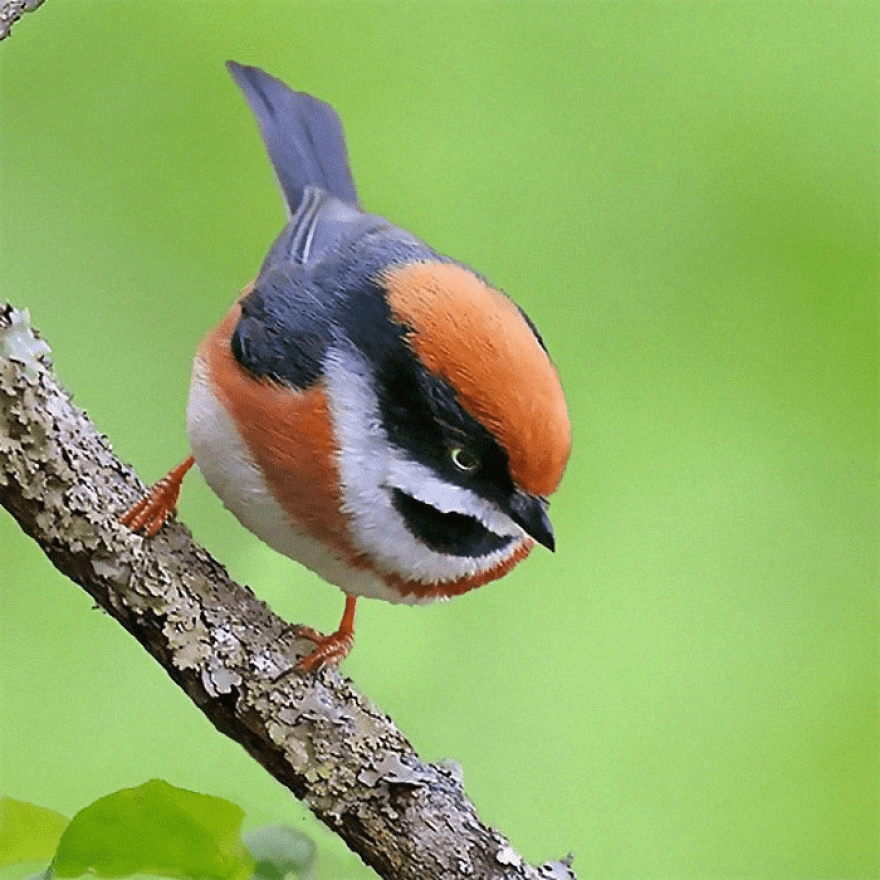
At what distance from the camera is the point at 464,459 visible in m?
1.29

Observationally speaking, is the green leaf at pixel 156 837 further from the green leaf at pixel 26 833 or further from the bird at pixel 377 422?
the bird at pixel 377 422

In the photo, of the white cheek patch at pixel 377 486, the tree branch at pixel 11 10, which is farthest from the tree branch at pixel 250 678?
the tree branch at pixel 11 10

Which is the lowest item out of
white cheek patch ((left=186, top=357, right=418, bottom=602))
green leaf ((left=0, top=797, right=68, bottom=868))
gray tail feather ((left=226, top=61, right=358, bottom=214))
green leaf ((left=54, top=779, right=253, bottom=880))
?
green leaf ((left=0, top=797, right=68, bottom=868))

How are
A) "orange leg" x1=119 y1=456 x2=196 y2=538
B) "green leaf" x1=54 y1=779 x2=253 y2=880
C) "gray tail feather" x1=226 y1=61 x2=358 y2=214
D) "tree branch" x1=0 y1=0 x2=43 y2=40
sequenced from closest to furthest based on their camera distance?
"green leaf" x1=54 y1=779 x2=253 y2=880
"tree branch" x1=0 y1=0 x2=43 y2=40
"orange leg" x1=119 y1=456 x2=196 y2=538
"gray tail feather" x1=226 y1=61 x2=358 y2=214

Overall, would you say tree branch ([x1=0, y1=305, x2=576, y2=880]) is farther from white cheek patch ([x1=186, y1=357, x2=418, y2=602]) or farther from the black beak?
the black beak

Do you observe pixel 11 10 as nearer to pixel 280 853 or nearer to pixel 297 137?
pixel 297 137

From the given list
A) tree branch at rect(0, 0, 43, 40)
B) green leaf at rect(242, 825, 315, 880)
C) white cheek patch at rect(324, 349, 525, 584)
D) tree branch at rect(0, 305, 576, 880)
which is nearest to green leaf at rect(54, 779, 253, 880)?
green leaf at rect(242, 825, 315, 880)

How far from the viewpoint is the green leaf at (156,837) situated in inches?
37.7

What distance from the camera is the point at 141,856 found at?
97 cm

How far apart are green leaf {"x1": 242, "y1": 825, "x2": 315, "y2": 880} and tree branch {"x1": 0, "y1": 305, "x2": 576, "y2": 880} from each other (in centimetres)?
25

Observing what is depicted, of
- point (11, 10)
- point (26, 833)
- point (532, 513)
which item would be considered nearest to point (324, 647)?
point (532, 513)

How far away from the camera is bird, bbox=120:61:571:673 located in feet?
4.04

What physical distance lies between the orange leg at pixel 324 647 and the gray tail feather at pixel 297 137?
1.88 feet

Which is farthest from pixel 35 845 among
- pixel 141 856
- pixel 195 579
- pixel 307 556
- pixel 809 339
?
pixel 809 339
